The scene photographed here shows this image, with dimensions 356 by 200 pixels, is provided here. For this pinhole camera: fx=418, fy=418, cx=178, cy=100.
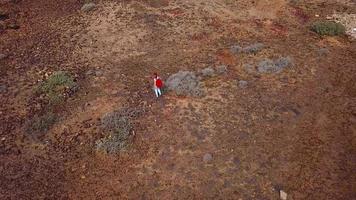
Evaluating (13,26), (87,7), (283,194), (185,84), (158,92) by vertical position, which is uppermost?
(87,7)

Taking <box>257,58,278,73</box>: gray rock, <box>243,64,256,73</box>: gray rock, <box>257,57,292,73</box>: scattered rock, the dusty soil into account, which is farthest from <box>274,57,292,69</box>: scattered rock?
<box>243,64,256,73</box>: gray rock

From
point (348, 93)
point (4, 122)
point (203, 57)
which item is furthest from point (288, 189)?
point (4, 122)

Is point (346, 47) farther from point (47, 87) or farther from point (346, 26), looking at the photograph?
point (47, 87)

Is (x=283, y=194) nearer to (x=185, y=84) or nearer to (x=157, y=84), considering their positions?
(x=185, y=84)

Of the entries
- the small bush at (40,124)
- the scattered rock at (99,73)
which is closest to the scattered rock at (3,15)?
the scattered rock at (99,73)

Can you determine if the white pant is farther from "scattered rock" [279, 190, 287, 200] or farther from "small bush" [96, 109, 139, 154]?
"scattered rock" [279, 190, 287, 200]

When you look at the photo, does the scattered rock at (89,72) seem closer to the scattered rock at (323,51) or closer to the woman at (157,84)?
the woman at (157,84)

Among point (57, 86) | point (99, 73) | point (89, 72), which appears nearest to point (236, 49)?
point (99, 73)

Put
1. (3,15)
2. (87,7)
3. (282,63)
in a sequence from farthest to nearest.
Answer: (87,7) < (3,15) < (282,63)
